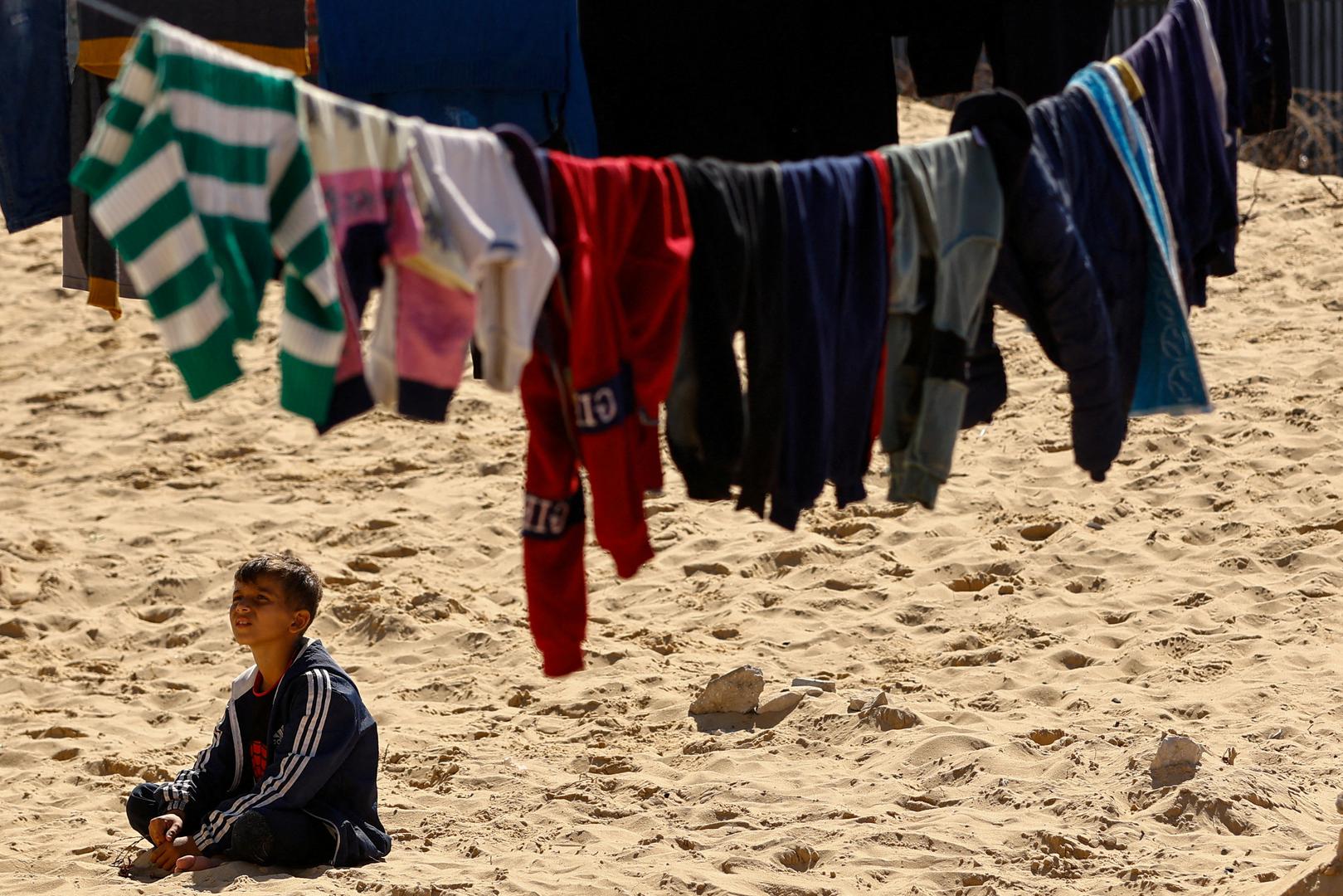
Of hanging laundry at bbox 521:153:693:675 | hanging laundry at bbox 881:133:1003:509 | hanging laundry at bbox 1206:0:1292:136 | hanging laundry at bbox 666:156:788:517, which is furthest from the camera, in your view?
hanging laundry at bbox 1206:0:1292:136

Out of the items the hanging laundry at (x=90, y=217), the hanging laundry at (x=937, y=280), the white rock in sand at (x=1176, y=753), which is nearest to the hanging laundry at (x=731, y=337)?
the hanging laundry at (x=937, y=280)

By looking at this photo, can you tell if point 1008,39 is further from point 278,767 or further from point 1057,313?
point 278,767

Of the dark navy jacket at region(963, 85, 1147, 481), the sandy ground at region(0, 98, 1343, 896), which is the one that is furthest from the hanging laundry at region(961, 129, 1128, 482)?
the sandy ground at region(0, 98, 1343, 896)

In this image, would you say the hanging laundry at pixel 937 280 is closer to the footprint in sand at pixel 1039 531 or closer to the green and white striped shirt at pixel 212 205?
the green and white striped shirt at pixel 212 205

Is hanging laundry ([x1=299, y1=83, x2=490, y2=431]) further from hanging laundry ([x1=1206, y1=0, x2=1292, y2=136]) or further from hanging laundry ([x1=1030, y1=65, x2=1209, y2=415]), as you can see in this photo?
hanging laundry ([x1=1206, y1=0, x2=1292, y2=136])

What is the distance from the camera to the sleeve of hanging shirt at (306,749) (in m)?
4.86

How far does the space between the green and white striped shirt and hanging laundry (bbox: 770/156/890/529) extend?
0.93 m

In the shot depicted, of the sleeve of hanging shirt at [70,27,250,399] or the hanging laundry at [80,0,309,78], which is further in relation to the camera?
the hanging laundry at [80,0,309,78]

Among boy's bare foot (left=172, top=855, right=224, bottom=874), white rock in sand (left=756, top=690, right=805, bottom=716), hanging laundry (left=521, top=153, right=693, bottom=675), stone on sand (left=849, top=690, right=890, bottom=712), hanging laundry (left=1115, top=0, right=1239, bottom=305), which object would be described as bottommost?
boy's bare foot (left=172, top=855, right=224, bottom=874)

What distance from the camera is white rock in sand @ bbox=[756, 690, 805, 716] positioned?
235 inches

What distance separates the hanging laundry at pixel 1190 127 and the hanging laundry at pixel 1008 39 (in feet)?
1.08

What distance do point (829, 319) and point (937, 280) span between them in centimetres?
25

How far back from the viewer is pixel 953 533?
24.0 ft

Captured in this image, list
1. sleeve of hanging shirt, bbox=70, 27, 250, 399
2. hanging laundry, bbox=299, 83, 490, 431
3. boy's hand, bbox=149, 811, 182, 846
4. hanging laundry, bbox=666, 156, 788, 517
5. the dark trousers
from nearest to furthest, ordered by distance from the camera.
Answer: sleeve of hanging shirt, bbox=70, 27, 250, 399, hanging laundry, bbox=299, 83, 490, 431, hanging laundry, bbox=666, 156, 788, 517, the dark trousers, boy's hand, bbox=149, 811, 182, 846
